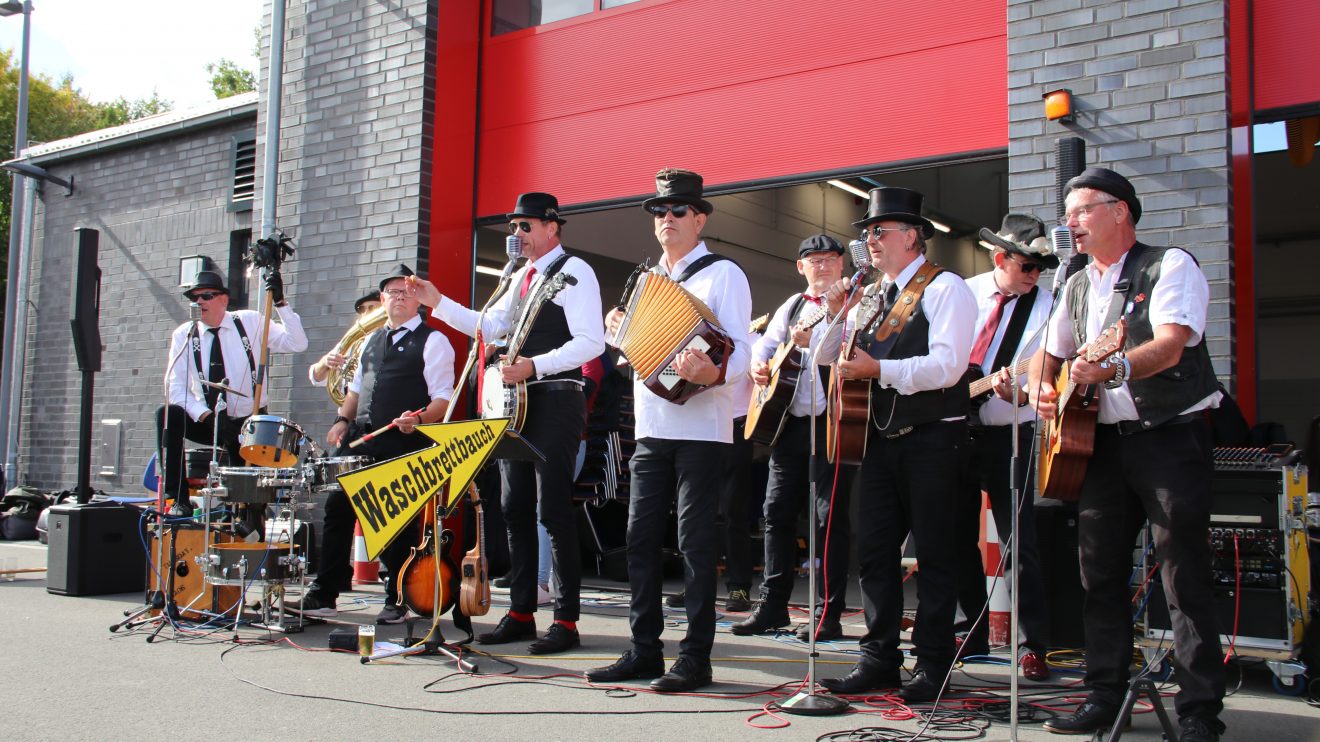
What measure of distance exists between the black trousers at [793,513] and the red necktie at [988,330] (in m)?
1.02

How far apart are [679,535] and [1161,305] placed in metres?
2.16

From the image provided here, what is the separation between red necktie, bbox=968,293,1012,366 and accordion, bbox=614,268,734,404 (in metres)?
1.55

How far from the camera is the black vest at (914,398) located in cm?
459

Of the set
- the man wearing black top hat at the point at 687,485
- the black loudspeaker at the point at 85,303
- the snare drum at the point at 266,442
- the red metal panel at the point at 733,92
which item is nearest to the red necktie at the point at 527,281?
the man wearing black top hat at the point at 687,485

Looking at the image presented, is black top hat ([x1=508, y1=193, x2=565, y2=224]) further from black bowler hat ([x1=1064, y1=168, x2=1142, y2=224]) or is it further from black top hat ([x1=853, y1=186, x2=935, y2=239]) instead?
black bowler hat ([x1=1064, y1=168, x2=1142, y2=224])

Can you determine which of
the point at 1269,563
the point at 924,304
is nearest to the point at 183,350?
the point at 924,304

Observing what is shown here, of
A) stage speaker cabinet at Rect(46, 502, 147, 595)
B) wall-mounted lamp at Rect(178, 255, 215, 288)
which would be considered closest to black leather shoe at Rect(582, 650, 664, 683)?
stage speaker cabinet at Rect(46, 502, 147, 595)

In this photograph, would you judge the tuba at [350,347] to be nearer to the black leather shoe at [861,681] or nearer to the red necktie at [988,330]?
the red necktie at [988,330]

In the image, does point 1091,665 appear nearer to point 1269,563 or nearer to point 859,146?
point 1269,563

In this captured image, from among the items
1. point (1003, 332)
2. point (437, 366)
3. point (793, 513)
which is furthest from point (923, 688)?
point (437, 366)

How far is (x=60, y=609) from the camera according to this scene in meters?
6.98

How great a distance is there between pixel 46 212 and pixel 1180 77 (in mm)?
12869

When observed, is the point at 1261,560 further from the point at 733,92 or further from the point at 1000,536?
the point at 733,92

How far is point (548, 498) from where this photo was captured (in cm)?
555
